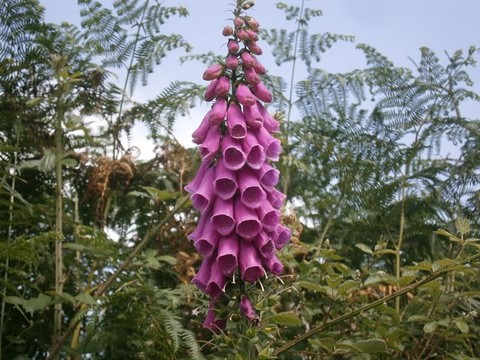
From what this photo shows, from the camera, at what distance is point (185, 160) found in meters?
3.99

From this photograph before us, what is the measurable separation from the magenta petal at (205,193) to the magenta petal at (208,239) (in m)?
0.07

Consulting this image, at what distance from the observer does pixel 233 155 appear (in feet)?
7.80

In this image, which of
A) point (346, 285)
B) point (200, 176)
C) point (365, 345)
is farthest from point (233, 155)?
point (365, 345)

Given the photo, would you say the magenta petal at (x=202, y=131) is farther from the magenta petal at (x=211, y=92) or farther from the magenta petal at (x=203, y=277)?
the magenta petal at (x=203, y=277)

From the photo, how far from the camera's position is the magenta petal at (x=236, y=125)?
237 cm

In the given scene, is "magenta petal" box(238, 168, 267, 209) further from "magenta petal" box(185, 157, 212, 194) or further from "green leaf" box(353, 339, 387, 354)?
"green leaf" box(353, 339, 387, 354)

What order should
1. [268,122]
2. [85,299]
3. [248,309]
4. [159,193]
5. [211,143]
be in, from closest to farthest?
[248,309] → [211,143] → [268,122] → [85,299] → [159,193]

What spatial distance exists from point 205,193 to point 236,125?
0.24 metres

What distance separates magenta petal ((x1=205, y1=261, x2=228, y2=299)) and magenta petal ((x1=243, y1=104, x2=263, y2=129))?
48 centimetres

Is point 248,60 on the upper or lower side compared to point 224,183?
upper

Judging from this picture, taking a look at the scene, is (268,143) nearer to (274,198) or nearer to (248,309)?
(274,198)

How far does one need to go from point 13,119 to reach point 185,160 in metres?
0.91

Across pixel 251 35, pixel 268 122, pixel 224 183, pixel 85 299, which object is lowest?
pixel 85 299

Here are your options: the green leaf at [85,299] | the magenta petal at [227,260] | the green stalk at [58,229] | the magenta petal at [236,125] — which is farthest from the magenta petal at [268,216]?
the green stalk at [58,229]
